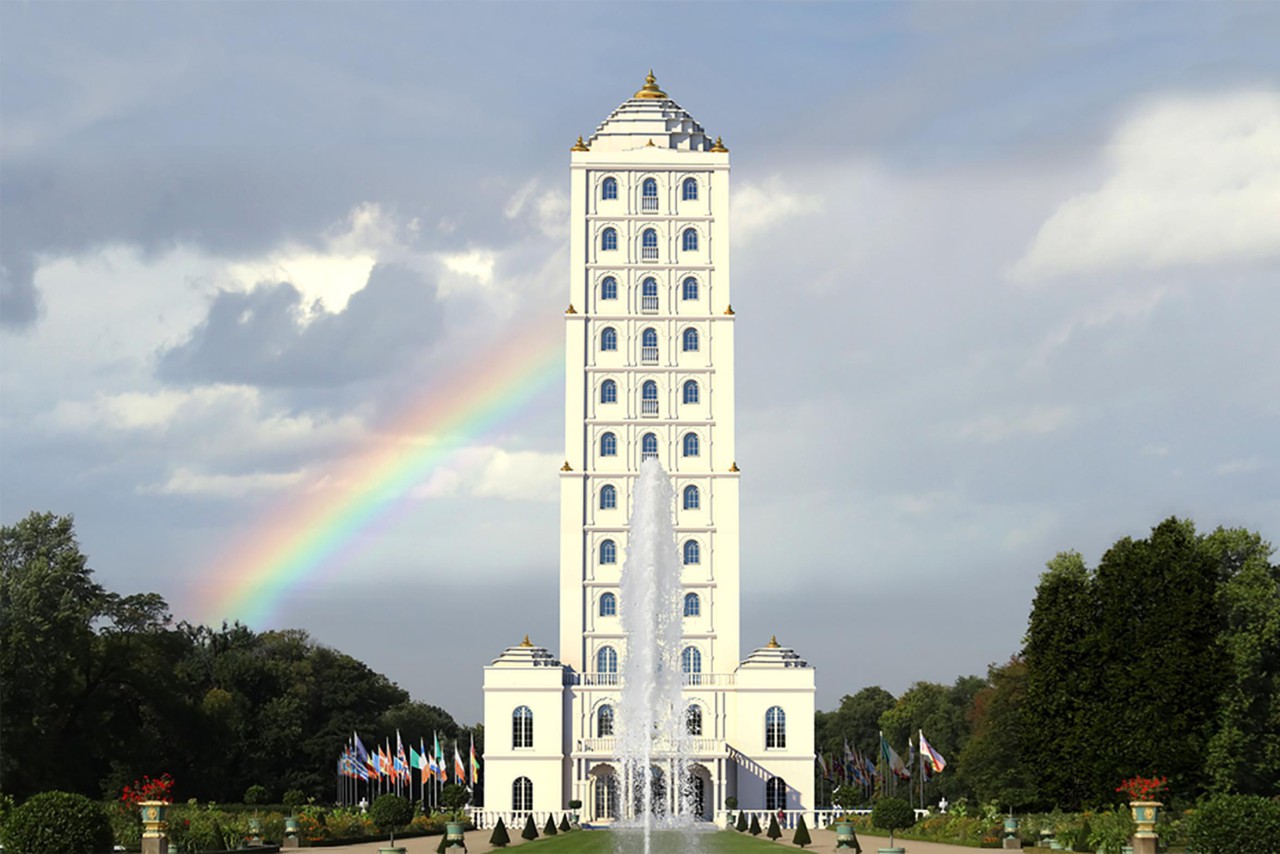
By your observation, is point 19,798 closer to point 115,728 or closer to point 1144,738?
point 115,728

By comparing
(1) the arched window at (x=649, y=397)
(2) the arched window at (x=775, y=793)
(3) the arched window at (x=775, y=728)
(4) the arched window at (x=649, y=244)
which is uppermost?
(4) the arched window at (x=649, y=244)

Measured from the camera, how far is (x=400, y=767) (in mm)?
76438

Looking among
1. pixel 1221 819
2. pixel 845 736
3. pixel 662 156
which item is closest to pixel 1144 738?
pixel 1221 819

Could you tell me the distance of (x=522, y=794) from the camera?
81.4 m

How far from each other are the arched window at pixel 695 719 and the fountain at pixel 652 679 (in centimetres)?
228

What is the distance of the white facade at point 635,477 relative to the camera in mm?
81812

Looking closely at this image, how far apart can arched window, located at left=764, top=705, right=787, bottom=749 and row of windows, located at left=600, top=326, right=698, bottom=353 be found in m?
19.5

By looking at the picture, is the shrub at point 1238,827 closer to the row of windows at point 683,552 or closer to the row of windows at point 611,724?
the row of windows at point 611,724

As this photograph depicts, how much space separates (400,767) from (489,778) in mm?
6380

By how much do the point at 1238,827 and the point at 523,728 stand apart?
52696 millimetres

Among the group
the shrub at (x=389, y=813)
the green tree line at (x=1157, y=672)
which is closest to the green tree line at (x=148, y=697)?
the shrub at (x=389, y=813)

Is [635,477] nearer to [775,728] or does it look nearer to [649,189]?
[775,728]

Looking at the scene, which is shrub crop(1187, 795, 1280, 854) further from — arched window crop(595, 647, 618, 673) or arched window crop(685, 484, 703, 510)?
arched window crop(685, 484, 703, 510)

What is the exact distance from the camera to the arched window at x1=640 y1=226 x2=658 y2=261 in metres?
90.7
